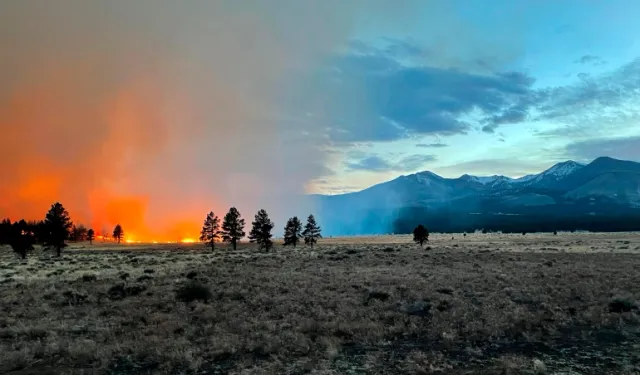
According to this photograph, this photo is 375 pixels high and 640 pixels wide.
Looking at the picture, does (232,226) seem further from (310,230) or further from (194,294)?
(194,294)

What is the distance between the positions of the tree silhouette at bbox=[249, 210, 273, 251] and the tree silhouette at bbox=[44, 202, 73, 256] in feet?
117

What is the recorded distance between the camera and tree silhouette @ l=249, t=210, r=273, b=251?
3565 inches

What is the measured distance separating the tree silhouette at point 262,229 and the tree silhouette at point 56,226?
35.7m

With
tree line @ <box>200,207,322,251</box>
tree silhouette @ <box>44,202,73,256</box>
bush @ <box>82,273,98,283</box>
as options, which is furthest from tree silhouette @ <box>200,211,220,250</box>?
bush @ <box>82,273,98,283</box>

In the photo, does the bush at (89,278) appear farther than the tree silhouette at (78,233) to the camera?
No

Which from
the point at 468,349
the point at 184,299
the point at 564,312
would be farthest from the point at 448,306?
the point at 184,299

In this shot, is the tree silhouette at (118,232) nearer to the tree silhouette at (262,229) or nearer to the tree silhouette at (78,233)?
the tree silhouette at (78,233)

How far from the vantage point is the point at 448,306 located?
66.1ft

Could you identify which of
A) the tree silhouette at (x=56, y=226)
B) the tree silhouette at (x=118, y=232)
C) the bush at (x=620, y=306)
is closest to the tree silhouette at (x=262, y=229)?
the tree silhouette at (x=56, y=226)

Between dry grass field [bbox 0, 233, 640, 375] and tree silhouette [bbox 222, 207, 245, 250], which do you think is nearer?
dry grass field [bbox 0, 233, 640, 375]

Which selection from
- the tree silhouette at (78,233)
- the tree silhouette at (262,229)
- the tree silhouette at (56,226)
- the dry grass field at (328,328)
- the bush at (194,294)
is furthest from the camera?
the tree silhouette at (78,233)

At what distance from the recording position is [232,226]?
95.6m

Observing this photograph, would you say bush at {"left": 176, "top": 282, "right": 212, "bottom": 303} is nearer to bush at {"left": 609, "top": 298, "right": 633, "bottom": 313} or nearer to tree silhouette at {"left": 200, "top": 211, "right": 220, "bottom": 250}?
bush at {"left": 609, "top": 298, "right": 633, "bottom": 313}

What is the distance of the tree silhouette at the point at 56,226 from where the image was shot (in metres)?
70.1
